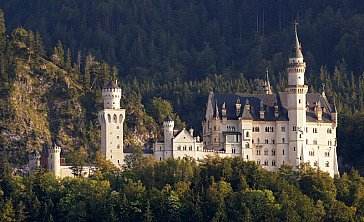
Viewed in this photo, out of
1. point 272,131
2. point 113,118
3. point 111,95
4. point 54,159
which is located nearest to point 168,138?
point 113,118

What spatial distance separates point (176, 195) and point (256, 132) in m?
13.1

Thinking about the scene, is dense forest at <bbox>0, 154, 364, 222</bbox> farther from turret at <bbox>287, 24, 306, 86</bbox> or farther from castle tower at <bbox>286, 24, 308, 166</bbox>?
turret at <bbox>287, 24, 306, 86</bbox>

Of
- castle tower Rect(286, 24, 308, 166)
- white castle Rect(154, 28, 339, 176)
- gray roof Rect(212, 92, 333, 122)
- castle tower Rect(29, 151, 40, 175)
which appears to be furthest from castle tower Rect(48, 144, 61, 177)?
castle tower Rect(286, 24, 308, 166)

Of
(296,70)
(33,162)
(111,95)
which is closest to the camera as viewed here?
(33,162)

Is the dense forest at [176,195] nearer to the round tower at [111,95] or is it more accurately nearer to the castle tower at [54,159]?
the castle tower at [54,159]

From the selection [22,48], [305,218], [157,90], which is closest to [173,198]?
[305,218]

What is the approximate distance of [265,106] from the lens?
153625 millimetres

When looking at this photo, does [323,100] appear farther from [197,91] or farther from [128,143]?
[197,91]

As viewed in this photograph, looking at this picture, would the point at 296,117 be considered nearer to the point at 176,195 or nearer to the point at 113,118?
the point at 176,195

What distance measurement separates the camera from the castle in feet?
490

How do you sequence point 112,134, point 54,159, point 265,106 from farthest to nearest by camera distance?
point 265,106 < point 112,134 < point 54,159

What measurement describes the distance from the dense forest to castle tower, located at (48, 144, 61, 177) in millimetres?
1518

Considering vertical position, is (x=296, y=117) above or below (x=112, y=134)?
above

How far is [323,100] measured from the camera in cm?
15688
